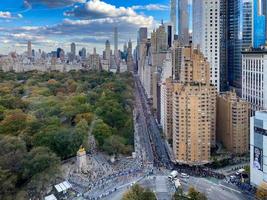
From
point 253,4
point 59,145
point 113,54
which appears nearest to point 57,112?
point 59,145

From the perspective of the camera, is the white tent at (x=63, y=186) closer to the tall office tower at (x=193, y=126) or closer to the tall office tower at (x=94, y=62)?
the tall office tower at (x=193, y=126)

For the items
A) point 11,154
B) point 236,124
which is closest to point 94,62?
point 236,124

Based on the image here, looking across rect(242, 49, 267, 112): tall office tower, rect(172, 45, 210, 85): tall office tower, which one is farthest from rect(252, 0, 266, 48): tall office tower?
rect(172, 45, 210, 85): tall office tower

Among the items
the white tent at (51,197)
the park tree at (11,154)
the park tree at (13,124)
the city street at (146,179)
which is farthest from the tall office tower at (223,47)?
the white tent at (51,197)

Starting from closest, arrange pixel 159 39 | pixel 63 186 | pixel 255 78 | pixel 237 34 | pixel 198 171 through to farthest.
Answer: pixel 63 186, pixel 198 171, pixel 255 78, pixel 237 34, pixel 159 39

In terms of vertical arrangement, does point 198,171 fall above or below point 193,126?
below

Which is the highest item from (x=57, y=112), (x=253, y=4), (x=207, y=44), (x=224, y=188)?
(x=253, y=4)

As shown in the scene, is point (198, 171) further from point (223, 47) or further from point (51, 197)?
point (223, 47)

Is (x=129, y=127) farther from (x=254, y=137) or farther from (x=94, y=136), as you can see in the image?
(x=254, y=137)
